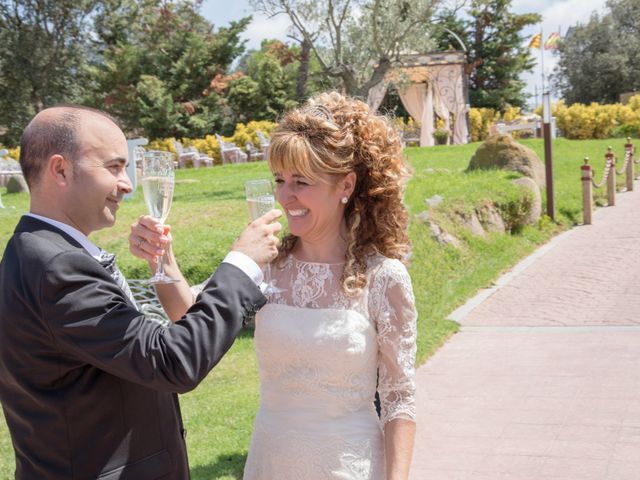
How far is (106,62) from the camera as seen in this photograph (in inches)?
1344

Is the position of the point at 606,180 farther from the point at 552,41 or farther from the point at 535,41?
the point at 552,41

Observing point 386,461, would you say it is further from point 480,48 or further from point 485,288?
point 480,48

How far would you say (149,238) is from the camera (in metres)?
2.13

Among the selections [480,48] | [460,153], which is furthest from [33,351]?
[480,48]

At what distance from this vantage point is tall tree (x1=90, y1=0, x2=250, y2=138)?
3397 centimetres

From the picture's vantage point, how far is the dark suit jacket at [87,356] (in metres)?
1.77

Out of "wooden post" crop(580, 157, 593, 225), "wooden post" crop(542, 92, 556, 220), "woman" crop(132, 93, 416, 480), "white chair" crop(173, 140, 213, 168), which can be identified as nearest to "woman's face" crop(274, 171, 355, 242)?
"woman" crop(132, 93, 416, 480)

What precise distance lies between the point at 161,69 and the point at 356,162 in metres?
34.1

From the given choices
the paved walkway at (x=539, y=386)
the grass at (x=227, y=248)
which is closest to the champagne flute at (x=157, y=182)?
the grass at (x=227, y=248)

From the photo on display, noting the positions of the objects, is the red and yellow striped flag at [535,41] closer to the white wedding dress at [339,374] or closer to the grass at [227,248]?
the grass at [227,248]

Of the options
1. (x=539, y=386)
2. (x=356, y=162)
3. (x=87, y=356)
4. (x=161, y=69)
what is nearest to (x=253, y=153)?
(x=161, y=69)

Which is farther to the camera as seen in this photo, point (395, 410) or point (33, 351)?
point (395, 410)

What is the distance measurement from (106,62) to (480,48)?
Answer: 21.1m

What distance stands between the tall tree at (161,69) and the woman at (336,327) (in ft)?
105
